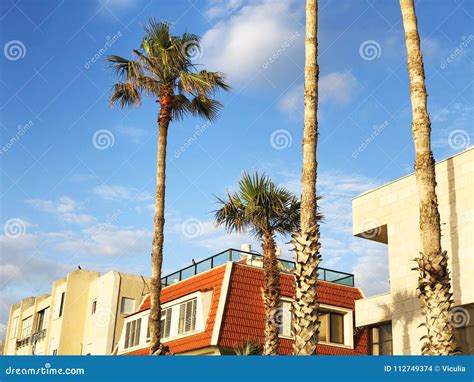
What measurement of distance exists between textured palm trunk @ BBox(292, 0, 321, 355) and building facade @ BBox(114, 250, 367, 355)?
12.0 m

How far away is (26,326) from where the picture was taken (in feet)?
177

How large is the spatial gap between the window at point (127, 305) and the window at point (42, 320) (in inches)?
431

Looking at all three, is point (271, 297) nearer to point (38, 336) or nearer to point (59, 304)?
point (59, 304)

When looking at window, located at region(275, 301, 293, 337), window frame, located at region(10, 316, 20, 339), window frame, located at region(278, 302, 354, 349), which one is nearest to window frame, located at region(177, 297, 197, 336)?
window, located at region(275, 301, 293, 337)

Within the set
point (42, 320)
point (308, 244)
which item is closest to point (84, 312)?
point (42, 320)

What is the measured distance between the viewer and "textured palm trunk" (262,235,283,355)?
78.4 ft

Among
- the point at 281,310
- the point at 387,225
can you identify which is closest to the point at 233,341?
the point at 281,310

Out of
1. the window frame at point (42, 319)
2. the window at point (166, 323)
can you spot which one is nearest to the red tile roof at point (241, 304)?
the window at point (166, 323)

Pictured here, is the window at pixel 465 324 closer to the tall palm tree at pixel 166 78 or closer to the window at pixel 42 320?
the tall palm tree at pixel 166 78

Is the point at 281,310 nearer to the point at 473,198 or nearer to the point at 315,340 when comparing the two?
the point at 473,198

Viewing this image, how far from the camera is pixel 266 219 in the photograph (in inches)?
1014

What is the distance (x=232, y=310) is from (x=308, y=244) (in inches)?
551

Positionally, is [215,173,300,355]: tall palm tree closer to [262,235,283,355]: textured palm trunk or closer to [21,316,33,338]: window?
[262,235,283,355]: textured palm trunk

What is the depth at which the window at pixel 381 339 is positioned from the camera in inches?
954
